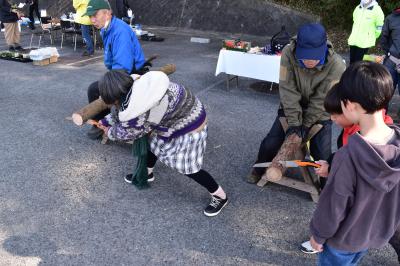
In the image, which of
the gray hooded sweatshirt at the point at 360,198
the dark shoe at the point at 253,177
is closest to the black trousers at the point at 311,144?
the dark shoe at the point at 253,177

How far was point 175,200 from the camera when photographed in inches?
131

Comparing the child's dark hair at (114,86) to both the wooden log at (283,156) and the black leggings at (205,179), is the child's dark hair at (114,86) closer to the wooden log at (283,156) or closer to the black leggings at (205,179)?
the black leggings at (205,179)

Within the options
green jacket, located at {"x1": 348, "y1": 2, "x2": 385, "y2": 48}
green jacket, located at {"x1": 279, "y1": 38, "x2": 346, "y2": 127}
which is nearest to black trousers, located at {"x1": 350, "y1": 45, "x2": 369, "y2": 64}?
green jacket, located at {"x1": 348, "y1": 2, "x2": 385, "y2": 48}

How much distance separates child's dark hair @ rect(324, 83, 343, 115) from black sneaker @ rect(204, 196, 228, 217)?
5.40 feet

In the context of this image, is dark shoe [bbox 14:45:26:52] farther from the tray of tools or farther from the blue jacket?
the blue jacket

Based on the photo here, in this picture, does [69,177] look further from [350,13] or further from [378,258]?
[350,13]

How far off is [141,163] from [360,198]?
206 centimetres

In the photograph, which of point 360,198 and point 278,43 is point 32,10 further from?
point 360,198

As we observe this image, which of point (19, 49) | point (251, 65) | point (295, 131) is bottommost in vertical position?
point (19, 49)

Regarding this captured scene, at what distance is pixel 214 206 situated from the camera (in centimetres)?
313

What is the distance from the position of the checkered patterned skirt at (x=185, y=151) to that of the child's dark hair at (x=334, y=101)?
4.28ft

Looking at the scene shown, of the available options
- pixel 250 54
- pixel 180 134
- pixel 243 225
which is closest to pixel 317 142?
pixel 243 225

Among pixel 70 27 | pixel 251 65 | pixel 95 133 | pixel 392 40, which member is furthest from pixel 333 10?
pixel 95 133

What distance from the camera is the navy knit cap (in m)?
2.85
